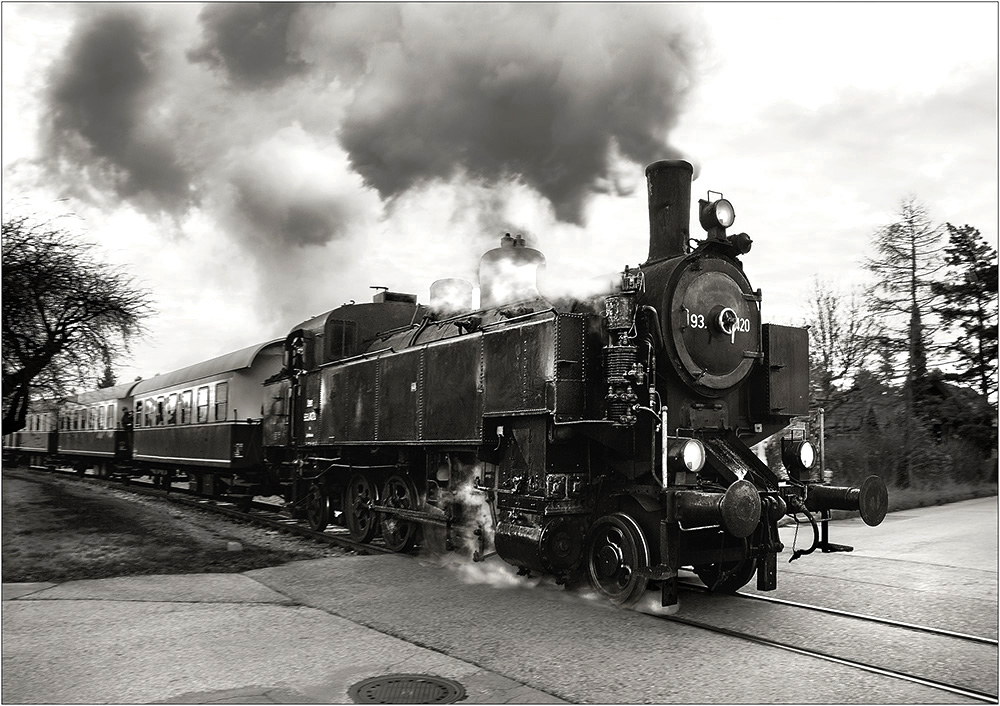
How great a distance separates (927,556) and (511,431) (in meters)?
5.35

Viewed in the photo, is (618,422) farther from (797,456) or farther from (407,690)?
(407,690)

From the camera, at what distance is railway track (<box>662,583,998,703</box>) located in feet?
14.3

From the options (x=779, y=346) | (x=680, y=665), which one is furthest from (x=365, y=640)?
(x=779, y=346)

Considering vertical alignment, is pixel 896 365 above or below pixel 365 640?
above

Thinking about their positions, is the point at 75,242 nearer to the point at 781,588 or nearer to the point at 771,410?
the point at 771,410

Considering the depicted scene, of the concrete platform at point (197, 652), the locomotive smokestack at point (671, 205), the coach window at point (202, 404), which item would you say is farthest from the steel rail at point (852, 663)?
the coach window at point (202, 404)

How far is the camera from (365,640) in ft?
17.1

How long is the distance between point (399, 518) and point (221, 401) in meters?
6.84

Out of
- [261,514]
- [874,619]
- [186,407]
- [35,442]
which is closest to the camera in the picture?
[874,619]

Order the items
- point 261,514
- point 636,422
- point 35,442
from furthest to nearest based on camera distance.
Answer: point 35,442, point 261,514, point 636,422

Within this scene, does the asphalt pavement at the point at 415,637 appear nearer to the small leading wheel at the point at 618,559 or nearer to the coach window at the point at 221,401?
the small leading wheel at the point at 618,559

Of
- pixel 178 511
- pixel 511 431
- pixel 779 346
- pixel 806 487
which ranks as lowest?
pixel 178 511

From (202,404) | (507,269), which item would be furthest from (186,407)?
(507,269)

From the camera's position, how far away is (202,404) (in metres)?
15.4
